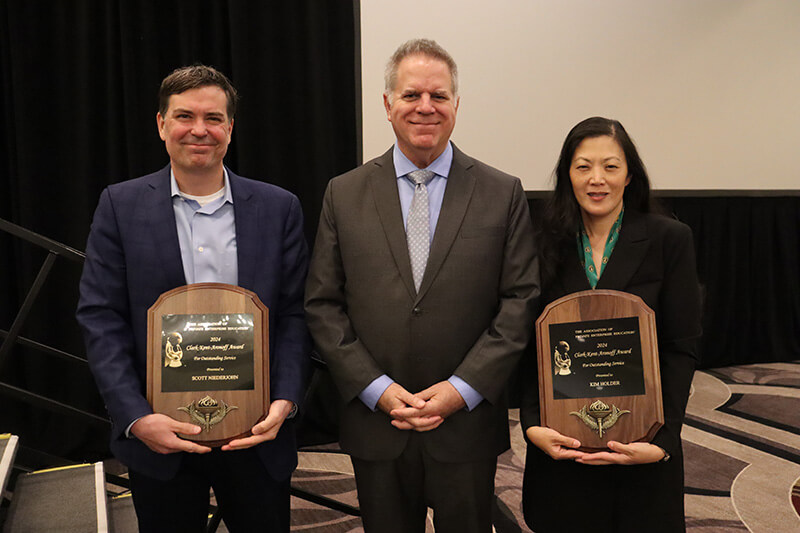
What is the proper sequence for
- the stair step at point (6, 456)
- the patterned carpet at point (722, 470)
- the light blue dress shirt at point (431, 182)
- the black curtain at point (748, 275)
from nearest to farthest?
1. the light blue dress shirt at point (431, 182)
2. the stair step at point (6, 456)
3. the patterned carpet at point (722, 470)
4. the black curtain at point (748, 275)

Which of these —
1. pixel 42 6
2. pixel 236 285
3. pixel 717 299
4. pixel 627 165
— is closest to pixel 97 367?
pixel 236 285

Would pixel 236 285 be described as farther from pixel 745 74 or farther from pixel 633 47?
pixel 745 74

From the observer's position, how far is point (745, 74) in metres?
5.31

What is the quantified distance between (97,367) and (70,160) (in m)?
2.48

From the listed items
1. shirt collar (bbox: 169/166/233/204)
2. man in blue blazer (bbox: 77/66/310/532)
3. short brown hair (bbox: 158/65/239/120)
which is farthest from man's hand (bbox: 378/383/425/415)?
short brown hair (bbox: 158/65/239/120)

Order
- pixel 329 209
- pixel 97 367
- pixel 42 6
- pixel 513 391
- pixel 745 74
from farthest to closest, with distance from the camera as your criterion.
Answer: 1. pixel 745 74
2. pixel 513 391
3. pixel 42 6
4. pixel 329 209
5. pixel 97 367

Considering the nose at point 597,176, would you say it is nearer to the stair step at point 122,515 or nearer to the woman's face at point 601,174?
the woman's face at point 601,174

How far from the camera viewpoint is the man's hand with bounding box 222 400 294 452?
162 cm

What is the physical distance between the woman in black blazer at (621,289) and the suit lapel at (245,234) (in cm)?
77

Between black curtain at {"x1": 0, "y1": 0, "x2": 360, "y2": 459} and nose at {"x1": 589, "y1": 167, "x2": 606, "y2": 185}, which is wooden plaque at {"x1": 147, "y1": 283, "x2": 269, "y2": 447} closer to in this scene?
nose at {"x1": 589, "y1": 167, "x2": 606, "y2": 185}

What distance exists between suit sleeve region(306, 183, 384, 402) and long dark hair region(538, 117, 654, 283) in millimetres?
537

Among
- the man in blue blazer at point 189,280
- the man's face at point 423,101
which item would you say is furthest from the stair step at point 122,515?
the man's face at point 423,101

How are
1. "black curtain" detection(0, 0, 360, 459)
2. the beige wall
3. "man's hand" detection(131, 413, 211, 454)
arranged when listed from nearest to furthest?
"man's hand" detection(131, 413, 211, 454), "black curtain" detection(0, 0, 360, 459), the beige wall

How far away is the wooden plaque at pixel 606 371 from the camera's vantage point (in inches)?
64.1
